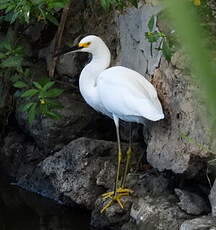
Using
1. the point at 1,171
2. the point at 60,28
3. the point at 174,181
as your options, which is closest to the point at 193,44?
the point at 174,181

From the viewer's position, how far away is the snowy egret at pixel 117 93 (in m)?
3.54

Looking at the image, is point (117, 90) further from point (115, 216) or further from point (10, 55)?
point (10, 55)

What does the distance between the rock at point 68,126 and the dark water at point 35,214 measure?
0.43 metres

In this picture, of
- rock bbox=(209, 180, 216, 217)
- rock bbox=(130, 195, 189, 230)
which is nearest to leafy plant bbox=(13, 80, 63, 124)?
rock bbox=(130, 195, 189, 230)

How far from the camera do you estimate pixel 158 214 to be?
3439 millimetres

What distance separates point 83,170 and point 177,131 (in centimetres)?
73

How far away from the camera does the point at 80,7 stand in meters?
4.84

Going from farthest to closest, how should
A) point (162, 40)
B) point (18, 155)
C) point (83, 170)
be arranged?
point (18, 155)
point (83, 170)
point (162, 40)

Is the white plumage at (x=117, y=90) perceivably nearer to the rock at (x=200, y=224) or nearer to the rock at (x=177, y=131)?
the rock at (x=177, y=131)

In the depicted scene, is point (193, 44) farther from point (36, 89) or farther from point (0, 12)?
point (0, 12)

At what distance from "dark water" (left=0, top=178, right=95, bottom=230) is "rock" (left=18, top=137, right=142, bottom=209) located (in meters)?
0.11

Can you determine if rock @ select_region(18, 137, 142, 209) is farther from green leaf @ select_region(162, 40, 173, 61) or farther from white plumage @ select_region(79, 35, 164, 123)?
green leaf @ select_region(162, 40, 173, 61)

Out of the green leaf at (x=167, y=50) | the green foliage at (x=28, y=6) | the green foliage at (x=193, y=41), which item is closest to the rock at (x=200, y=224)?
the green leaf at (x=167, y=50)

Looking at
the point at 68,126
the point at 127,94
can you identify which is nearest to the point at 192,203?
the point at 127,94
